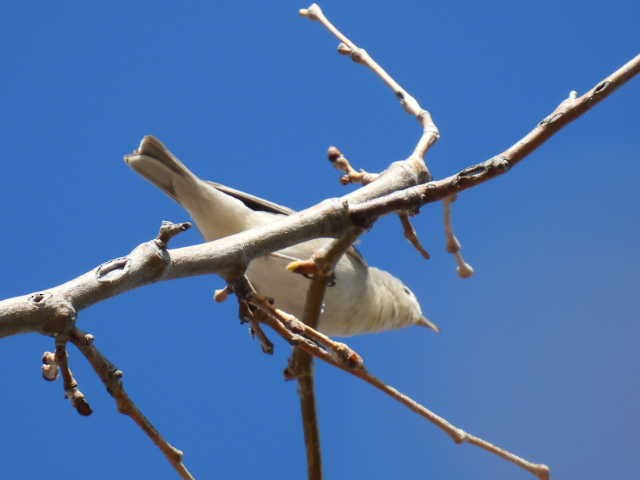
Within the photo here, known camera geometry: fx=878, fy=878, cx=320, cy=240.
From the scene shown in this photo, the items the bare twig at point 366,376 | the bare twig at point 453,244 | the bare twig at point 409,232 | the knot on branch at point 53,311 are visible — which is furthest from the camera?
the bare twig at point 453,244

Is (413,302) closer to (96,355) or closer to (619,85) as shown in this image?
(619,85)

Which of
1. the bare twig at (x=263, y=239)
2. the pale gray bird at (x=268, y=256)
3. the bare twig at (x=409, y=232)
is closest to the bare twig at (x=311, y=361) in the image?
the bare twig at (x=263, y=239)

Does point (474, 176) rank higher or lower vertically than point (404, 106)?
lower

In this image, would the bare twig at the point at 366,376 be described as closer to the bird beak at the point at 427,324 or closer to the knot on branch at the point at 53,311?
the knot on branch at the point at 53,311

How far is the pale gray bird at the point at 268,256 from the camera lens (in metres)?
3.37

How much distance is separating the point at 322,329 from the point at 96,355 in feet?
7.77

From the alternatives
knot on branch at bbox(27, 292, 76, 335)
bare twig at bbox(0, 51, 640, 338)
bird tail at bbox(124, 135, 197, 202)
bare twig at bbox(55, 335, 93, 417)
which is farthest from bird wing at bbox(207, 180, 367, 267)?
knot on branch at bbox(27, 292, 76, 335)

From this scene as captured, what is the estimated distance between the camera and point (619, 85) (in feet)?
5.24

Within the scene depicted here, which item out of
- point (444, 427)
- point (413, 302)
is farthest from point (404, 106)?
point (413, 302)

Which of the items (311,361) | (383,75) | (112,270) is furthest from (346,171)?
(112,270)

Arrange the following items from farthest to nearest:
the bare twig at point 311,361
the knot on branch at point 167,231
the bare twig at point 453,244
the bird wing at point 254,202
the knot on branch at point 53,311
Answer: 1. the bird wing at point 254,202
2. the bare twig at point 453,244
3. the bare twig at point 311,361
4. the knot on branch at point 167,231
5. the knot on branch at point 53,311

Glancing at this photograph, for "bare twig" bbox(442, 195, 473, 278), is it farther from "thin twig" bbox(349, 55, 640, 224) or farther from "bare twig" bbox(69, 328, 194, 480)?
"bare twig" bbox(69, 328, 194, 480)

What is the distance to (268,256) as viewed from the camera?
11.6ft

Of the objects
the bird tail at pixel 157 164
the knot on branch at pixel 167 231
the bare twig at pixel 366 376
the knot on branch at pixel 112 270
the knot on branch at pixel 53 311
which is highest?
the bird tail at pixel 157 164
